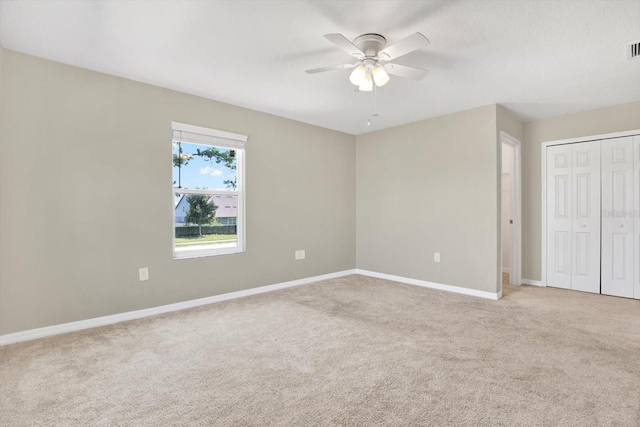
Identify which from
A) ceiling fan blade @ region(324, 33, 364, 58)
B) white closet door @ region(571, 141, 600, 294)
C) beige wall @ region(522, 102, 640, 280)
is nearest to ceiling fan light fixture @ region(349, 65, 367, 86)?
ceiling fan blade @ region(324, 33, 364, 58)

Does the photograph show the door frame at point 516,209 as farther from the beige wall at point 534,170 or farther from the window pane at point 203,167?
the window pane at point 203,167

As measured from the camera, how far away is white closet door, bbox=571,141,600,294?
4.14 m

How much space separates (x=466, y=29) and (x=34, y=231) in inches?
147

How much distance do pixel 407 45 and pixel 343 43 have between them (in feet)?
1.43

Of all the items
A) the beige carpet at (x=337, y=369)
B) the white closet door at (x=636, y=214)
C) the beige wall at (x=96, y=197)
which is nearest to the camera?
the beige carpet at (x=337, y=369)

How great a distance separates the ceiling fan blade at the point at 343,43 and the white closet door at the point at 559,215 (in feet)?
11.8

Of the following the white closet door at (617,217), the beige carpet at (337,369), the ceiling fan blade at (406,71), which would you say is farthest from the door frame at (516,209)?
the ceiling fan blade at (406,71)

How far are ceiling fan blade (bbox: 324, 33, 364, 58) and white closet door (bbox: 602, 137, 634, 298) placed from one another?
3.71 m

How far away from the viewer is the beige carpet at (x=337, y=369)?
1.71 metres

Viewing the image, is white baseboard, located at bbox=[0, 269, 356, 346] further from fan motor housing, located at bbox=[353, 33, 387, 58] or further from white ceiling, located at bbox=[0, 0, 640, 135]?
fan motor housing, located at bbox=[353, 33, 387, 58]

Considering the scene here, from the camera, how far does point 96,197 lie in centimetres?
300

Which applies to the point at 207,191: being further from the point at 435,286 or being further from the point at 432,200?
the point at 435,286

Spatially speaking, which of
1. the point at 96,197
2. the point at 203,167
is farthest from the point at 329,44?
the point at 96,197

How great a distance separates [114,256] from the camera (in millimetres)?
3092
